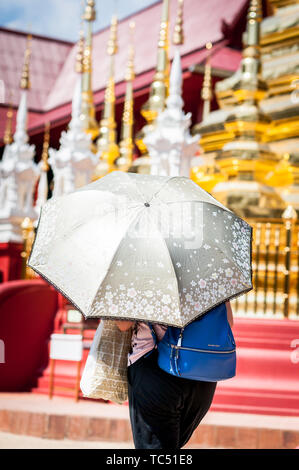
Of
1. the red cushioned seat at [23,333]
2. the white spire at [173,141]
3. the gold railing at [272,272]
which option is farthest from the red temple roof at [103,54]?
the red cushioned seat at [23,333]

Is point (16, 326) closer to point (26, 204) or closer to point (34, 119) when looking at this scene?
point (26, 204)

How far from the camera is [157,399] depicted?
8.29 ft

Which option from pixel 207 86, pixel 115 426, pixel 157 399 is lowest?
Result: pixel 115 426

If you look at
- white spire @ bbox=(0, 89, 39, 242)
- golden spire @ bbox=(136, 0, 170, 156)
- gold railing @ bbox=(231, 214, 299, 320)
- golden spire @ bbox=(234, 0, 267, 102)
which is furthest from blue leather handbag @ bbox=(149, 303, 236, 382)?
white spire @ bbox=(0, 89, 39, 242)

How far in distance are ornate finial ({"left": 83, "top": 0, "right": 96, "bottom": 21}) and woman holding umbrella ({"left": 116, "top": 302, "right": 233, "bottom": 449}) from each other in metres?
9.19

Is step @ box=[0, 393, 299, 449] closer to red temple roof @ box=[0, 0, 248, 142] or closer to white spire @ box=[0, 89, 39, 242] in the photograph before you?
white spire @ box=[0, 89, 39, 242]

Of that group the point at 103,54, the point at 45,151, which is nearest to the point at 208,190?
the point at 45,151

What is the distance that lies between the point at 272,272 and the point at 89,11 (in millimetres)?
5786

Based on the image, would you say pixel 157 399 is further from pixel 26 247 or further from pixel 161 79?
pixel 161 79

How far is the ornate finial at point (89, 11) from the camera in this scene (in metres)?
11.1

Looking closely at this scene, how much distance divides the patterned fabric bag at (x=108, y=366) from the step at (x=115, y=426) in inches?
102

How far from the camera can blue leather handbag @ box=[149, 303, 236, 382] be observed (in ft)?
8.06

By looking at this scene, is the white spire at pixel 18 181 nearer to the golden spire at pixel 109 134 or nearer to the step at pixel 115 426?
the golden spire at pixel 109 134

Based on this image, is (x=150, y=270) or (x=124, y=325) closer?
(x=150, y=270)
